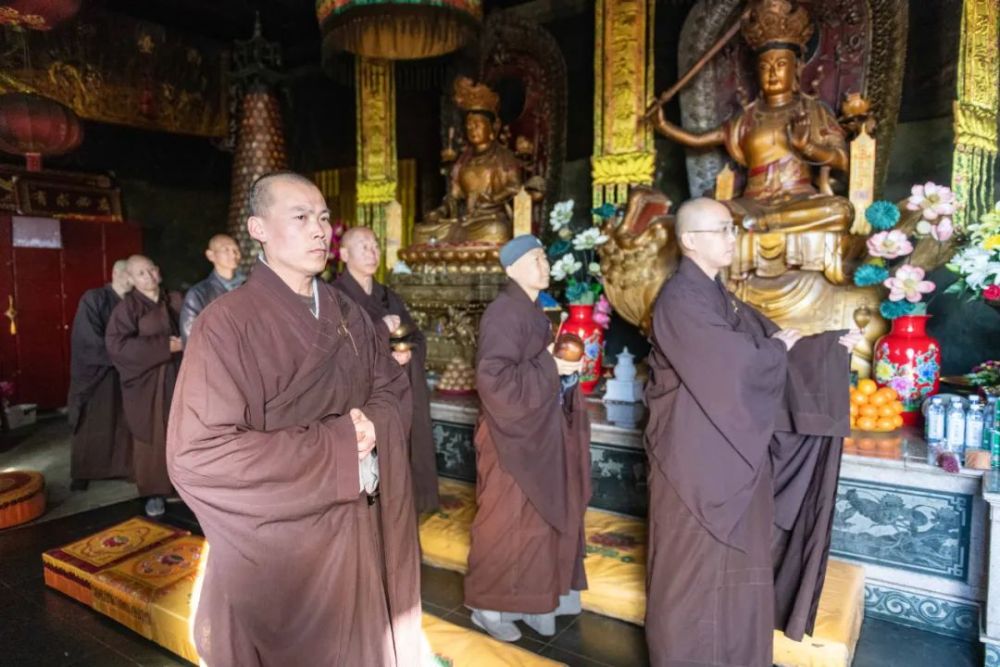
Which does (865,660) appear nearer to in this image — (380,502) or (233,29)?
(380,502)

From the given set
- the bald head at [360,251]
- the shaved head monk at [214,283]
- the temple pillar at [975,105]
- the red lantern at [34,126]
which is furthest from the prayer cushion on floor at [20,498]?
the temple pillar at [975,105]

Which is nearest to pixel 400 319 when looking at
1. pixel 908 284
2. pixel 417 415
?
pixel 417 415

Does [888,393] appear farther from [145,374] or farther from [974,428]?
[145,374]

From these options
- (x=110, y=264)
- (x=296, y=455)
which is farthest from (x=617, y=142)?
(x=110, y=264)

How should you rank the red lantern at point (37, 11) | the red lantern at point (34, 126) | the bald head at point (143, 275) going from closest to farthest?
the red lantern at point (37, 11), the bald head at point (143, 275), the red lantern at point (34, 126)

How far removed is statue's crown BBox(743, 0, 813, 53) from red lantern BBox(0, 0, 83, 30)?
4.23 m

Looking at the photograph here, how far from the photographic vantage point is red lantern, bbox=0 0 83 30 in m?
3.74

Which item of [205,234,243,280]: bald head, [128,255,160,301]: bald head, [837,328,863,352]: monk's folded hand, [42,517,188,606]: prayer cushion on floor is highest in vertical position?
[205,234,243,280]: bald head

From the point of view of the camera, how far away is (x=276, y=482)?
1569 mm

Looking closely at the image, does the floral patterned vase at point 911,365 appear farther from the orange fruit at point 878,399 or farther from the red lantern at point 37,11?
the red lantern at point 37,11

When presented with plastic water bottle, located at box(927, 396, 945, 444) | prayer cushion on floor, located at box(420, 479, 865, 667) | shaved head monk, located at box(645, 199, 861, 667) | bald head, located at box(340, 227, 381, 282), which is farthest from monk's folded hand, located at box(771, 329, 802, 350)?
bald head, located at box(340, 227, 381, 282)

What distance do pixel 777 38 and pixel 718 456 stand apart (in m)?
3.33

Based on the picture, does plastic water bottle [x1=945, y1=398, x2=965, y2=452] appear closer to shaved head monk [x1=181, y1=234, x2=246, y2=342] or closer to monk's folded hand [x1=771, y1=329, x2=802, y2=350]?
monk's folded hand [x1=771, y1=329, x2=802, y2=350]

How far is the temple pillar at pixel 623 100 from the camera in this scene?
4.98 m
